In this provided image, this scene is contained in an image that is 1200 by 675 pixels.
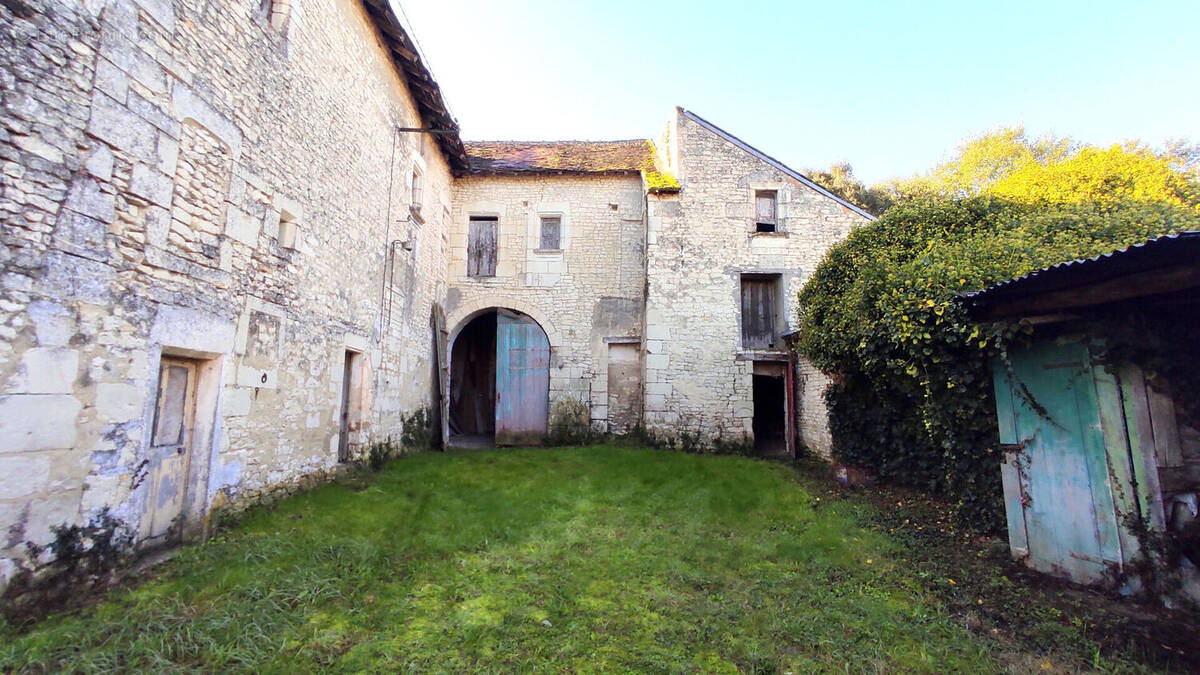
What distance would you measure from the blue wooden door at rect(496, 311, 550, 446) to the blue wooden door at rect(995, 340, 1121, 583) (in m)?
7.72

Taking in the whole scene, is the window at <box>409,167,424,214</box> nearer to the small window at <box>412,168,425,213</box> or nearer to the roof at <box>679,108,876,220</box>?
the small window at <box>412,168,425,213</box>

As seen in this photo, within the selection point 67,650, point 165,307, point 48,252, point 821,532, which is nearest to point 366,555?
point 67,650

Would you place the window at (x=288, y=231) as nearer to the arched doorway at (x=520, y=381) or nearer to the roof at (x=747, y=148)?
the arched doorway at (x=520, y=381)

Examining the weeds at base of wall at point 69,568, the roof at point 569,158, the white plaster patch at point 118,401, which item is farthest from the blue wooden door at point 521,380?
the weeds at base of wall at point 69,568

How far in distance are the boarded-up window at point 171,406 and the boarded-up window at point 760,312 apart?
8.51 metres

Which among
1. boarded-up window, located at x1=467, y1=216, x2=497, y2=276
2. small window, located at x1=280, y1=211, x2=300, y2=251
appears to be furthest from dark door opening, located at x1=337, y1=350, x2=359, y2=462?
boarded-up window, located at x1=467, y1=216, x2=497, y2=276

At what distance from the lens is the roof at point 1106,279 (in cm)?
296

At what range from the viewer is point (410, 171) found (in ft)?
28.7

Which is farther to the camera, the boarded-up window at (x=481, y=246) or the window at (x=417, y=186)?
the boarded-up window at (x=481, y=246)

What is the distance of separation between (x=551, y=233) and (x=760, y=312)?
4.77 metres

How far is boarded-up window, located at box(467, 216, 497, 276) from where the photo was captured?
11.0 meters

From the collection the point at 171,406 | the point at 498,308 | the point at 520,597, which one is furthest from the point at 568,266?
the point at 520,597

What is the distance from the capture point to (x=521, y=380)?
35.0 feet

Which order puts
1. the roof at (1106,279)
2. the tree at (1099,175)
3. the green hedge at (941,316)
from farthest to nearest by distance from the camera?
the tree at (1099,175)
the green hedge at (941,316)
the roof at (1106,279)
